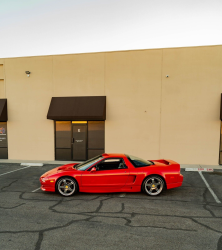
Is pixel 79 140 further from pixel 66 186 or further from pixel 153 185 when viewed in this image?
pixel 153 185

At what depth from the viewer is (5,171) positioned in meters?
8.73

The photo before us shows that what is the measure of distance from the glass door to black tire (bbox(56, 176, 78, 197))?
562cm

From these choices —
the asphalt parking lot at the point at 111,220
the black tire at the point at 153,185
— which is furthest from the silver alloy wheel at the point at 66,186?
the black tire at the point at 153,185

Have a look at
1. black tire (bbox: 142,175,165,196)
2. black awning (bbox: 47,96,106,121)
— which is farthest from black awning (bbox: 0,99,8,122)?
black tire (bbox: 142,175,165,196)

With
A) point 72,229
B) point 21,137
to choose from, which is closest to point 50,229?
point 72,229

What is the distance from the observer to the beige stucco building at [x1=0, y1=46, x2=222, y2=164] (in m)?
9.99

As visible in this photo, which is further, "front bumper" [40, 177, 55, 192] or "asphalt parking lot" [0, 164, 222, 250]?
"front bumper" [40, 177, 55, 192]

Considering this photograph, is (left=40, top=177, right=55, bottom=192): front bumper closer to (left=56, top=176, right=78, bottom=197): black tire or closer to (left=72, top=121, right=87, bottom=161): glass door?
(left=56, top=176, right=78, bottom=197): black tire

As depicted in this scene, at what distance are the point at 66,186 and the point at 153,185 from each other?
2.67 meters

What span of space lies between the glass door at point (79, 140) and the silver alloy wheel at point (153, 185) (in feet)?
20.6

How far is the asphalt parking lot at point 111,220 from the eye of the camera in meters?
3.10

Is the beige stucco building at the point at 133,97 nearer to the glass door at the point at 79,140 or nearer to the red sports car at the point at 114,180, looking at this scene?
the glass door at the point at 79,140

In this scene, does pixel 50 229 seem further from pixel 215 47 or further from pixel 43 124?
pixel 215 47

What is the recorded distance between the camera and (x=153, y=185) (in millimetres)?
5336
